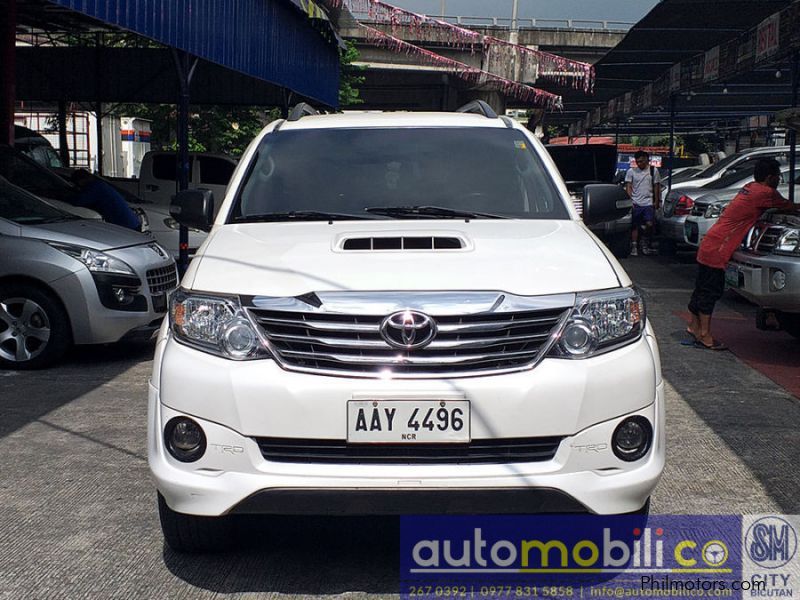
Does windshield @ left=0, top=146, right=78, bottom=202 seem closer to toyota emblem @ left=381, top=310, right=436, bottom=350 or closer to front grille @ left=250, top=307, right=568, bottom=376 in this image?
front grille @ left=250, top=307, right=568, bottom=376

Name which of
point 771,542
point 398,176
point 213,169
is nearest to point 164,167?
point 213,169

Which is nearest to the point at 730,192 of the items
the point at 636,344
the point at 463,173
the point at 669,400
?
the point at 669,400

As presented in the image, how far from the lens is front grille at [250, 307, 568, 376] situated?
3768 mm

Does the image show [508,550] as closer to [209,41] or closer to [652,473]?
[652,473]

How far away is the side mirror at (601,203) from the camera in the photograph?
5.32 metres

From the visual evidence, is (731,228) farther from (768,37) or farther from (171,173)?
(171,173)

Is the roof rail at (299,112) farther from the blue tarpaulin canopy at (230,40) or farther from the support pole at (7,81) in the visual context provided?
the support pole at (7,81)

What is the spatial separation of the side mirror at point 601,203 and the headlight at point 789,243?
4120mm

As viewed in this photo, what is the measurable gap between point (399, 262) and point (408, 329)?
15.0 inches

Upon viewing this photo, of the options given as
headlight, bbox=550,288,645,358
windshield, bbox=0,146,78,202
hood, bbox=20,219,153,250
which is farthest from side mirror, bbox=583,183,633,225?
windshield, bbox=0,146,78,202

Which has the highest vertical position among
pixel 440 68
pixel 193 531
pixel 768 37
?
pixel 440 68

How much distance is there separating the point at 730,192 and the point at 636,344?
13272mm

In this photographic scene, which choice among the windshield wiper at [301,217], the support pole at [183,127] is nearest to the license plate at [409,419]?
the windshield wiper at [301,217]

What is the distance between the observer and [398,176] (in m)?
5.25
